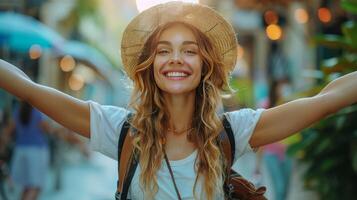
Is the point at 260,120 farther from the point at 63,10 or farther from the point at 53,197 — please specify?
the point at 63,10

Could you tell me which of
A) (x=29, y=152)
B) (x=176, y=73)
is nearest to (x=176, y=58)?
(x=176, y=73)

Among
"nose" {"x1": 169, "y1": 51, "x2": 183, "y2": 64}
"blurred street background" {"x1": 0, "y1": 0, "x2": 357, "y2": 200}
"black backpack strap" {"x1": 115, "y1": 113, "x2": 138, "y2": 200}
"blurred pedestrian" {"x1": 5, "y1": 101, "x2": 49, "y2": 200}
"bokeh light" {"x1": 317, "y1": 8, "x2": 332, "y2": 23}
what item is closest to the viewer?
"black backpack strap" {"x1": 115, "y1": 113, "x2": 138, "y2": 200}

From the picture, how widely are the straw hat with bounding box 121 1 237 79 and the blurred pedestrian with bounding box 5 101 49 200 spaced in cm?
603

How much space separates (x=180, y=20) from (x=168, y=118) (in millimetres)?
474

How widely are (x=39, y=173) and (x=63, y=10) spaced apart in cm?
1993

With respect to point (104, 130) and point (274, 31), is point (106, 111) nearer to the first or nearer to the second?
point (104, 130)

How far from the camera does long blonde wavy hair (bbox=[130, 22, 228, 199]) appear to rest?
10.2ft

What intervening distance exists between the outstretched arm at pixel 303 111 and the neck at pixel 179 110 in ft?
1.09

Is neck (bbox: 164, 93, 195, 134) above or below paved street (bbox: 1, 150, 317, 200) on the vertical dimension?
above

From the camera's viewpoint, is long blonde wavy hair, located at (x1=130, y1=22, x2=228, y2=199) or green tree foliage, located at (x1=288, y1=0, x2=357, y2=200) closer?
long blonde wavy hair, located at (x1=130, y1=22, x2=228, y2=199)

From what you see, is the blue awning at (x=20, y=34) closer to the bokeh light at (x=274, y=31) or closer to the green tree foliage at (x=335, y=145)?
the bokeh light at (x=274, y=31)

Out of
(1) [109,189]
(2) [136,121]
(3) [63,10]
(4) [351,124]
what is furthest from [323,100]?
(3) [63,10]

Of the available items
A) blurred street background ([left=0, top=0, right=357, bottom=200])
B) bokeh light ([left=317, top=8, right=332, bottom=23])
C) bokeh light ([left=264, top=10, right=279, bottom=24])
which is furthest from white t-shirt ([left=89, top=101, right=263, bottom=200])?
bokeh light ([left=264, top=10, right=279, bottom=24])

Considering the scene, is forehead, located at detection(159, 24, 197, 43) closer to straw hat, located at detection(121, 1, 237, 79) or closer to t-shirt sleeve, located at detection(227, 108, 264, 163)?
straw hat, located at detection(121, 1, 237, 79)
